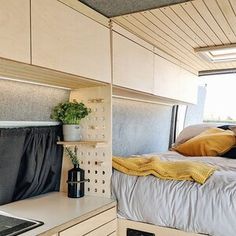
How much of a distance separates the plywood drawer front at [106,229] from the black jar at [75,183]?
9.6 inches

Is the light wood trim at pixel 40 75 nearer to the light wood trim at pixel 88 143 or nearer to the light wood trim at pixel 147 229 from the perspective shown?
the light wood trim at pixel 88 143

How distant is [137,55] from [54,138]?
0.81 m

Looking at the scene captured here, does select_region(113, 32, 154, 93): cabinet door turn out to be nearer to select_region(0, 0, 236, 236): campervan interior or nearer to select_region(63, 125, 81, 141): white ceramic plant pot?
select_region(0, 0, 236, 236): campervan interior

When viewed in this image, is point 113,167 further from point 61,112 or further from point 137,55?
point 137,55

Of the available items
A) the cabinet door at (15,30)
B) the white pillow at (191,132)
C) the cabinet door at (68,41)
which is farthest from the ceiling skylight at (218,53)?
the cabinet door at (15,30)

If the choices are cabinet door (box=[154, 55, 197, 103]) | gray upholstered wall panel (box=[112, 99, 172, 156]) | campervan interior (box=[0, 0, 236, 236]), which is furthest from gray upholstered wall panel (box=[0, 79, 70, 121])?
cabinet door (box=[154, 55, 197, 103])

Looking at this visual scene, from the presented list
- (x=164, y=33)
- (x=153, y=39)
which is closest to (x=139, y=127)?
(x=153, y=39)

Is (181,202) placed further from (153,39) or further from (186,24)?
(153,39)

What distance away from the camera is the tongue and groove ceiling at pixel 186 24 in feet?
5.13

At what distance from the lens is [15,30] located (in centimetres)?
113

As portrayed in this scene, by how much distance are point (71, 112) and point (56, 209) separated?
0.56m

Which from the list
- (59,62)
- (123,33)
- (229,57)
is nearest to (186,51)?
(229,57)

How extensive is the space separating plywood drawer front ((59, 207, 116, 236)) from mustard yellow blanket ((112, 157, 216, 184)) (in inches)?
9.7

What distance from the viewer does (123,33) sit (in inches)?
73.3
